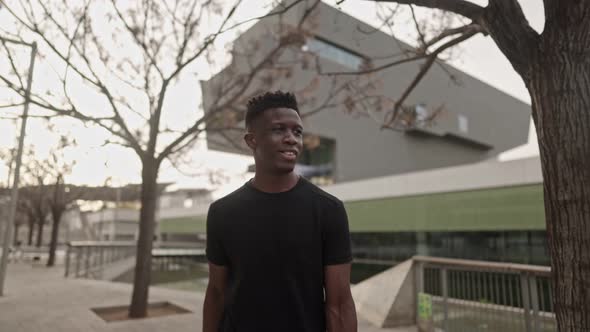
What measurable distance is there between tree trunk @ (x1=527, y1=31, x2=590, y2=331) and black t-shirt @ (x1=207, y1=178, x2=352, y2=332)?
200 centimetres

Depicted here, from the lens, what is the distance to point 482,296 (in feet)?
19.7

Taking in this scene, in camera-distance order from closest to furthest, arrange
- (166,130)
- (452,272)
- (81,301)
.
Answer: (452,272), (166,130), (81,301)

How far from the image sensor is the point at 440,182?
755 inches

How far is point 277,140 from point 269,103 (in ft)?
0.64

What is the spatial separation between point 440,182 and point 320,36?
54.1 feet

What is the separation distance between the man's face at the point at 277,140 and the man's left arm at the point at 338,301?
19.6 inches

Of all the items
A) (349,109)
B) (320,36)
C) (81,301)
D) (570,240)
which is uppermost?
(320,36)

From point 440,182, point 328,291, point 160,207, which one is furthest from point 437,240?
point 160,207

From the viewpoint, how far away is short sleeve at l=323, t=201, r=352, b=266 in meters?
1.75

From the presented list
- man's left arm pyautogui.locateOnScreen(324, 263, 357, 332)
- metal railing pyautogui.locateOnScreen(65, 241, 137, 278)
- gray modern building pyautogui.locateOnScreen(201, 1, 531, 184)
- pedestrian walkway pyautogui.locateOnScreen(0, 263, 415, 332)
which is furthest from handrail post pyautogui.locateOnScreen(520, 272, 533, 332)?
gray modern building pyautogui.locateOnScreen(201, 1, 531, 184)

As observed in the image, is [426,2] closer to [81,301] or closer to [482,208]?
[81,301]

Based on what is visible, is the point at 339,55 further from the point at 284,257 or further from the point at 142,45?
the point at 284,257

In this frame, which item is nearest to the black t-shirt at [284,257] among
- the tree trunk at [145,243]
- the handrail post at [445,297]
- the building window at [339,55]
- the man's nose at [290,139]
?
the man's nose at [290,139]

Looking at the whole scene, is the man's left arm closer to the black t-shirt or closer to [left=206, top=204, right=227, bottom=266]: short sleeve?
the black t-shirt
